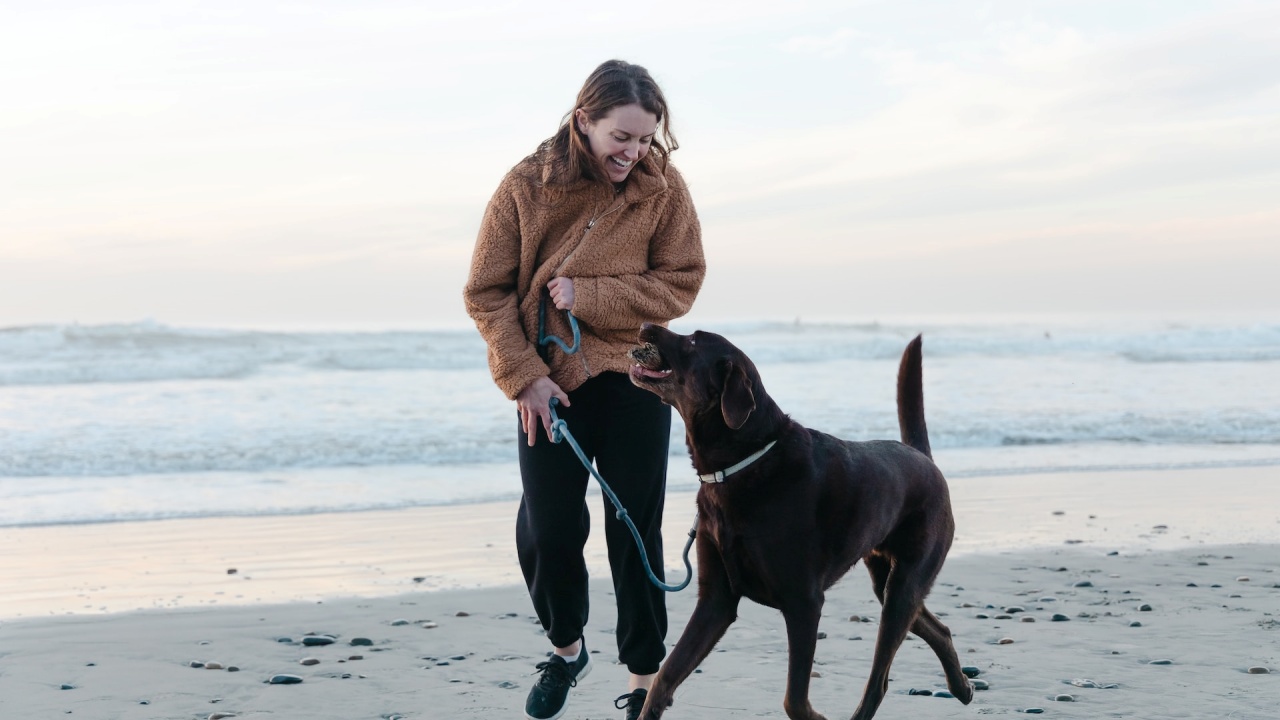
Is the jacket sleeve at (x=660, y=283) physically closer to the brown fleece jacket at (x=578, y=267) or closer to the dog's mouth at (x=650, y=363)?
the brown fleece jacket at (x=578, y=267)

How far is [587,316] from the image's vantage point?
10.8 ft

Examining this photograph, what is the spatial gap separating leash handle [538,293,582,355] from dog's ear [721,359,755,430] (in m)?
0.56

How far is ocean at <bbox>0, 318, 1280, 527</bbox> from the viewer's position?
8852mm

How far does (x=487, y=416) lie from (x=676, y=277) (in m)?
9.36

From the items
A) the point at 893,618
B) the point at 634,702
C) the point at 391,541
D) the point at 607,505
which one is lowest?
the point at 391,541

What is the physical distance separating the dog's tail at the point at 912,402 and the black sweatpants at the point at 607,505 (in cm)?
85

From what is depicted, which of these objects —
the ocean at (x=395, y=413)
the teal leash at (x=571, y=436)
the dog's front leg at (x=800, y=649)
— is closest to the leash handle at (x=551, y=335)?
the teal leash at (x=571, y=436)

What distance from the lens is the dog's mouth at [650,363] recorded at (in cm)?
300

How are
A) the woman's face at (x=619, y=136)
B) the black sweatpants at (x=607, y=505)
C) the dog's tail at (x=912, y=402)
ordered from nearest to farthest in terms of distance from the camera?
the woman's face at (x=619, y=136) < the black sweatpants at (x=607, y=505) < the dog's tail at (x=912, y=402)

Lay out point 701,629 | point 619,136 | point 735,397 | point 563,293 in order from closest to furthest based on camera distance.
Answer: point 735,397, point 701,629, point 619,136, point 563,293

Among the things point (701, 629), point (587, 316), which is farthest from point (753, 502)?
point (587, 316)

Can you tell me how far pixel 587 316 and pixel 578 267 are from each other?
0.51 ft

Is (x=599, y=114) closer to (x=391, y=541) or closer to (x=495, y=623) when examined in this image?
(x=495, y=623)

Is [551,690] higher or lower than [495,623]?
higher
